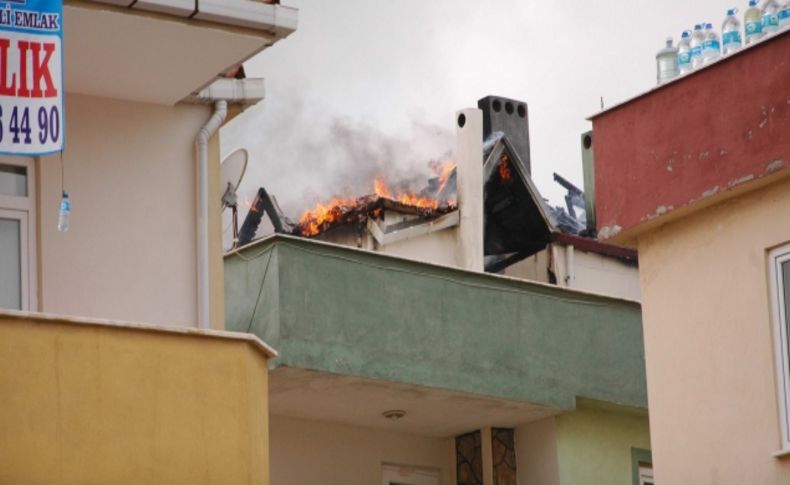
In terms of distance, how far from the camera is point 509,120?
116 feet

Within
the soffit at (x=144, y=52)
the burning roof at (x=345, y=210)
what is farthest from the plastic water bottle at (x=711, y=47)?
the burning roof at (x=345, y=210)

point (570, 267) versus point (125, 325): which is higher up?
point (570, 267)

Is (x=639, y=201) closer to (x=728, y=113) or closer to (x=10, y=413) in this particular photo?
(x=728, y=113)

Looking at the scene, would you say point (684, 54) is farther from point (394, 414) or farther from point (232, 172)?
point (394, 414)

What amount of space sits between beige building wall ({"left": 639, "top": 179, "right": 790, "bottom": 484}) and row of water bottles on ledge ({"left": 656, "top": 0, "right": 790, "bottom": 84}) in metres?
1.33

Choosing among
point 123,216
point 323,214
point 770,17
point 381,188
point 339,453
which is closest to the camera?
point 123,216

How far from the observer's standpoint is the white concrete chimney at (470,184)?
103ft

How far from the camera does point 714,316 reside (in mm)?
21188

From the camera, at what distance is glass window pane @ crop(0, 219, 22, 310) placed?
1978 centimetres

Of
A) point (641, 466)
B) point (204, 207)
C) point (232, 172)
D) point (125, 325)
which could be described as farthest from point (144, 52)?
point (641, 466)

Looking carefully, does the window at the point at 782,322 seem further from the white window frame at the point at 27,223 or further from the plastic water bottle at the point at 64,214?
the white window frame at the point at 27,223

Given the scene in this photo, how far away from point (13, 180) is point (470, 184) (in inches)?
476

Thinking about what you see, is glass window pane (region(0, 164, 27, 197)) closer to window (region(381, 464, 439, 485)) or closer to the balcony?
the balcony

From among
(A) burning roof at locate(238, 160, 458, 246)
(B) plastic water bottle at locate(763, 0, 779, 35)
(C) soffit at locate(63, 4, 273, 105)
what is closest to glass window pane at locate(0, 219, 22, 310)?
(C) soffit at locate(63, 4, 273, 105)
